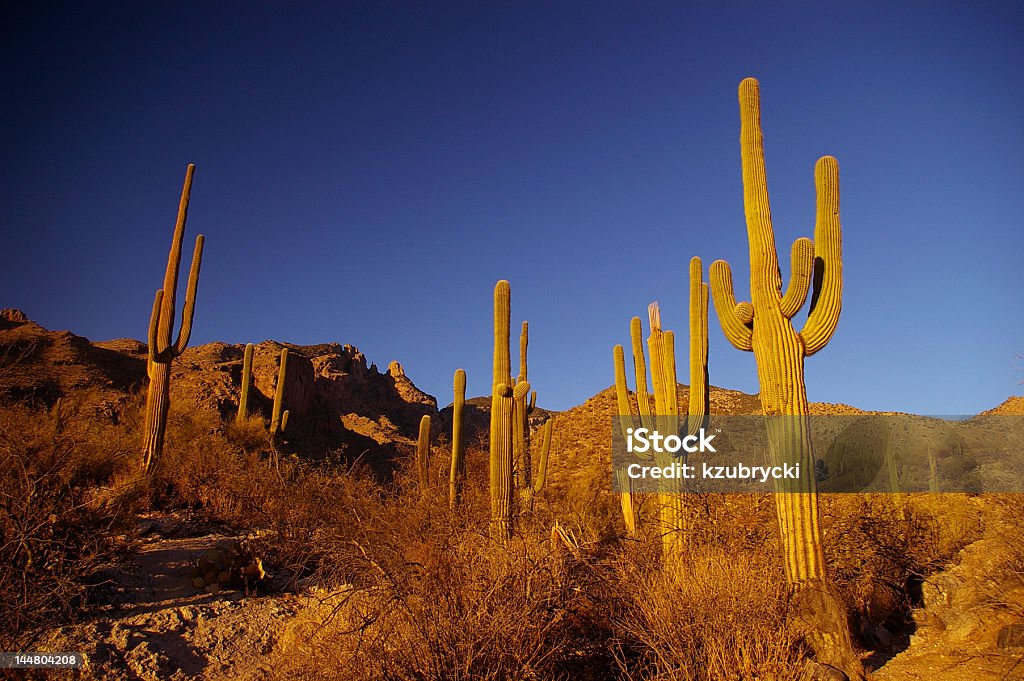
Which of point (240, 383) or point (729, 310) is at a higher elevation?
point (240, 383)

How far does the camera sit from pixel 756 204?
7.87m

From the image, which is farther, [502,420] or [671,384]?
[671,384]

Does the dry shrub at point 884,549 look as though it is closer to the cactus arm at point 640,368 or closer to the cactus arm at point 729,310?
the cactus arm at point 729,310

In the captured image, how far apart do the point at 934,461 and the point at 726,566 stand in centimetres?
1424

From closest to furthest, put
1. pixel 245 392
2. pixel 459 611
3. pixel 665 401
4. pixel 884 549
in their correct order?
1. pixel 459 611
2. pixel 884 549
3. pixel 665 401
4. pixel 245 392

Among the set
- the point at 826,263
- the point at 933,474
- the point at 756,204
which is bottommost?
the point at 933,474

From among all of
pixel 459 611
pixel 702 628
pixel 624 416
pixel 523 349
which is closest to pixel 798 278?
pixel 702 628

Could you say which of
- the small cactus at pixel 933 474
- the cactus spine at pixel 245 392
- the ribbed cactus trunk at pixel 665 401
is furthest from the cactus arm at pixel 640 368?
the cactus spine at pixel 245 392

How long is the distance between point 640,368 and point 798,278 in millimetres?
5993

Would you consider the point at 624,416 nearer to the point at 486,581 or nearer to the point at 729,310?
the point at 729,310

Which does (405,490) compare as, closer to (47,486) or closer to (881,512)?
(47,486)

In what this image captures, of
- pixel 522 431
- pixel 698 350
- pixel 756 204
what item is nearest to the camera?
pixel 756 204

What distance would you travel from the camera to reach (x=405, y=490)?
8477 mm

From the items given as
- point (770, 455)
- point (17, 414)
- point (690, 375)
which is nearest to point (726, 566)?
point (770, 455)
